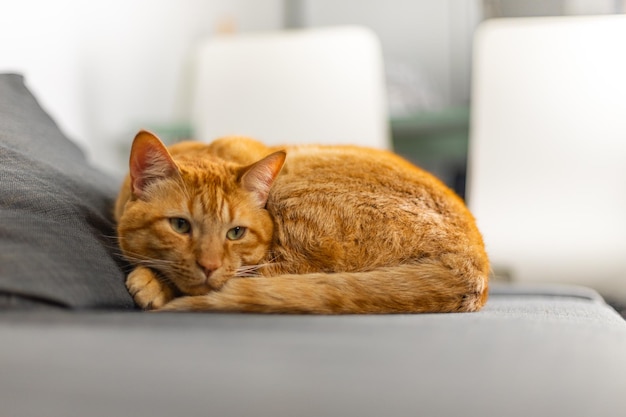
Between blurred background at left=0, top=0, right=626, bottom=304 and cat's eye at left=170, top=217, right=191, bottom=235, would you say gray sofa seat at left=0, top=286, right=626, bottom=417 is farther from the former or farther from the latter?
blurred background at left=0, top=0, right=626, bottom=304

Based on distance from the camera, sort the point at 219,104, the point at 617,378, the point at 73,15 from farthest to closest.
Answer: the point at 219,104, the point at 73,15, the point at 617,378

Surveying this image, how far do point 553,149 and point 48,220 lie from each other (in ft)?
Result: 5.61

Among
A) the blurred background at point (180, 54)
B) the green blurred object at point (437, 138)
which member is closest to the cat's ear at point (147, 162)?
the blurred background at point (180, 54)

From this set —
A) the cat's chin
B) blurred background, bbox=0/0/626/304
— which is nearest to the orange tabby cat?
the cat's chin

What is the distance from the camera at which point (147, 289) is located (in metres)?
1.18

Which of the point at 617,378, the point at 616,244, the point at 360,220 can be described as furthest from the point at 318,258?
the point at 616,244

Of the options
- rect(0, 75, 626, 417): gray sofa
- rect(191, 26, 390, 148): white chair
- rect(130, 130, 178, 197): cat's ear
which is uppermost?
rect(130, 130, 178, 197): cat's ear

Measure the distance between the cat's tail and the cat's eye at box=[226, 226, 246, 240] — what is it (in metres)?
0.16

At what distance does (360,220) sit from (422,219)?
0.11 meters

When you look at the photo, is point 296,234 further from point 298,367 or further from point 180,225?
point 298,367

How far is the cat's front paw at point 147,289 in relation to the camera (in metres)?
1.16

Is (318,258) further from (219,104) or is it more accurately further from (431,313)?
(219,104)

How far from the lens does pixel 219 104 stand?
286 cm

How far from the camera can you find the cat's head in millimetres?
1222
